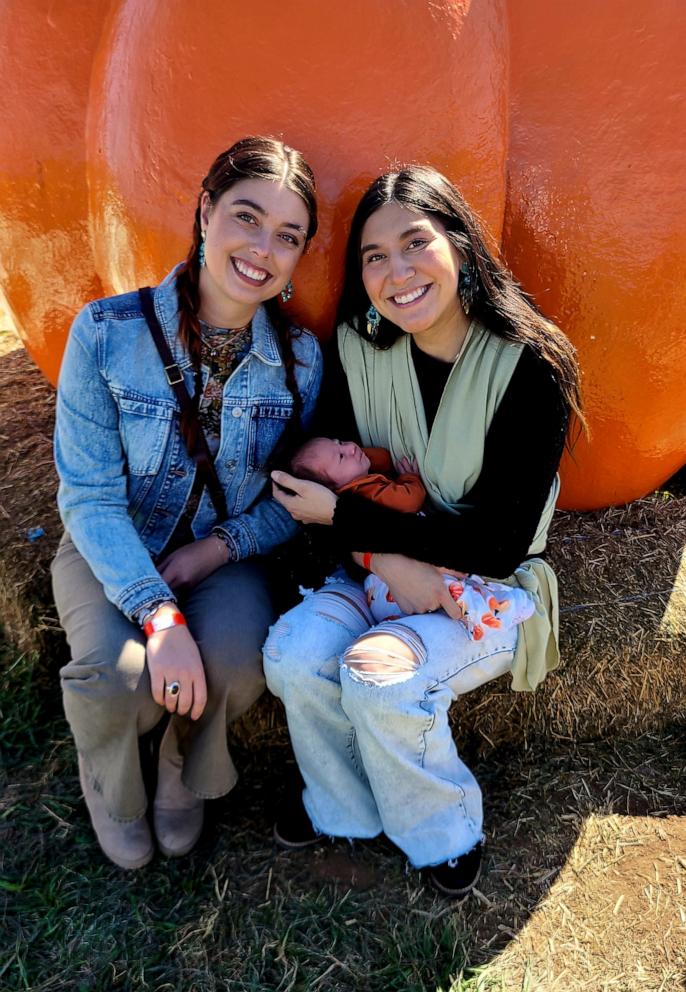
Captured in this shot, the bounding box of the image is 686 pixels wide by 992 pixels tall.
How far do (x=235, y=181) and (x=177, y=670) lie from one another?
1.29 meters

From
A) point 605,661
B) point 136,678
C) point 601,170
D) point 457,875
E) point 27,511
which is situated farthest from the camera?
point 27,511

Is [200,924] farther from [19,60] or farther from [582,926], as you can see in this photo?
[19,60]

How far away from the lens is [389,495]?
2570 mm

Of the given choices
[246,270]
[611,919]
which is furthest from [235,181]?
[611,919]

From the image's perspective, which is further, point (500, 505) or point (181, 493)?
point (181, 493)

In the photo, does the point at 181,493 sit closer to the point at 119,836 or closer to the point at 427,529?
the point at 427,529

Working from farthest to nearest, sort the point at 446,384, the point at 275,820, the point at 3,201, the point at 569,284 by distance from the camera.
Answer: the point at 3,201
the point at 569,284
the point at 275,820
the point at 446,384

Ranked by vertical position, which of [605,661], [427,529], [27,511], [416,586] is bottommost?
[605,661]

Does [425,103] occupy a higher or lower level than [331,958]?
higher

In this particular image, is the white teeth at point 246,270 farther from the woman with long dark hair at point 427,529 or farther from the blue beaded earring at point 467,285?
the blue beaded earring at point 467,285

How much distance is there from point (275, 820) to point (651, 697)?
1.33 m

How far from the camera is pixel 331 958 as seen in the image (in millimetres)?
2375

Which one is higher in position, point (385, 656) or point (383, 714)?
point (385, 656)

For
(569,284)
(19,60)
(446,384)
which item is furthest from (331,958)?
(19,60)
